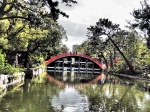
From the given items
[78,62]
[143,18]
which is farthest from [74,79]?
[78,62]

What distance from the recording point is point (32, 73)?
46.7 metres

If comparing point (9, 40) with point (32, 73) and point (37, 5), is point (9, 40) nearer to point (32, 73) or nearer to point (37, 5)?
point (37, 5)

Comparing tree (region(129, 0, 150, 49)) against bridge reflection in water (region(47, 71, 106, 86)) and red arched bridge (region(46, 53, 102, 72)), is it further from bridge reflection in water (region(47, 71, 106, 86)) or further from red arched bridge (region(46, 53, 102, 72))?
red arched bridge (region(46, 53, 102, 72))

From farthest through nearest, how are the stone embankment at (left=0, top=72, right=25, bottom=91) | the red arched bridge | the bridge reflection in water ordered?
the red arched bridge, the bridge reflection in water, the stone embankment at (left=0, top=72, right=25, bottom=91)

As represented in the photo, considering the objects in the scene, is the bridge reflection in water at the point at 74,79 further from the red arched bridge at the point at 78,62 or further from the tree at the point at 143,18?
the red arched bridge at the point at 78,62

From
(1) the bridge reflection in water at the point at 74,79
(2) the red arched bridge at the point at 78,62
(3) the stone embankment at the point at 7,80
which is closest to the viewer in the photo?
(3) the stone embankment at the point at 7,80

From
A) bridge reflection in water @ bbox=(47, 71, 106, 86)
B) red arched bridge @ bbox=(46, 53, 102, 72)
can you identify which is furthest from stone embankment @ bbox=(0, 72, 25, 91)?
red arched bridge @ bbox=(46, 53, 102, 72)

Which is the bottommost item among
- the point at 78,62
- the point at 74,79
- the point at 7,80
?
the point at 74,79

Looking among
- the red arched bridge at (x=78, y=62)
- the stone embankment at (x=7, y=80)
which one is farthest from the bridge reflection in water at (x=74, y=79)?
the red arched bridge at (x=78, y=62)

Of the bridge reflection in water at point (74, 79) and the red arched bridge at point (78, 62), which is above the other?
the red arched bridge at point (78, 62)

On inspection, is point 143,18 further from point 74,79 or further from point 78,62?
point 78,62

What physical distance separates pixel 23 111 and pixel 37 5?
1041 cm

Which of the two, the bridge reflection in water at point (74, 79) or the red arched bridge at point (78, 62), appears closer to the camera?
the bridge reflection in water at point (74, 79)

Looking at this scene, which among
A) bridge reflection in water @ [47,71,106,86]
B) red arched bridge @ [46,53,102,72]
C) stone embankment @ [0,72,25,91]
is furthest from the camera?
red arched bridge @ [46,53,102,72]
